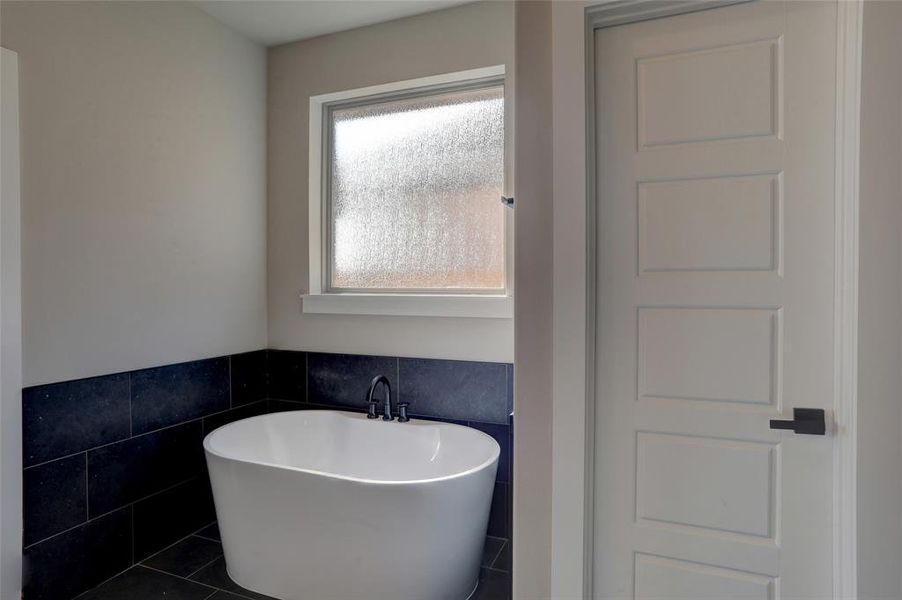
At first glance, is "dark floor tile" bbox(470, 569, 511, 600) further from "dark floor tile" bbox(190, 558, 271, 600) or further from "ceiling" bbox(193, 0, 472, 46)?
"ceiling" bbox(193, 0, 472, 46)

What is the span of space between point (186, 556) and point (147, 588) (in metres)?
0.26

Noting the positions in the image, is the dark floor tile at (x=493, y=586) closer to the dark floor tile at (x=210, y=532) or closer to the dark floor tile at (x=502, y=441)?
the dark floor tile at (x=502, y=441)

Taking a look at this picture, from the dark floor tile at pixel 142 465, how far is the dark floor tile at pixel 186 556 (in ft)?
0.98

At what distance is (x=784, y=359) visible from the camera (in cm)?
131

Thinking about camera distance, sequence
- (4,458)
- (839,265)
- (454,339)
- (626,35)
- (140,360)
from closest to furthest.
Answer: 1. (839,265)
2. (626,35)
3. (4,458)
4. (140,360)
5. (454,339)

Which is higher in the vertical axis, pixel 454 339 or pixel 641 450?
pixel 454 339

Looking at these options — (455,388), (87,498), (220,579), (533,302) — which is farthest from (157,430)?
(533,302)

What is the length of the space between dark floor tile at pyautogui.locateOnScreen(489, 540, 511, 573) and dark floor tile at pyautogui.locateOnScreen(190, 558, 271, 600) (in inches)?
38.5

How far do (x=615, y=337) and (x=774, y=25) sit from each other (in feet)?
2.90

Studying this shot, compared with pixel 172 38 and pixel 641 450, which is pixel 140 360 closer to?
pixel 172 38

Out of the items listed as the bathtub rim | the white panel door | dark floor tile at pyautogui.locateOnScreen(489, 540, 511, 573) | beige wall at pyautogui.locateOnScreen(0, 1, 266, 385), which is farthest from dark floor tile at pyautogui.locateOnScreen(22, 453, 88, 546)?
the white panel door

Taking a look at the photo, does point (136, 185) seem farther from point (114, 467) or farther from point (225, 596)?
point (225, 596)

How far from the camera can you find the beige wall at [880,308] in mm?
1162

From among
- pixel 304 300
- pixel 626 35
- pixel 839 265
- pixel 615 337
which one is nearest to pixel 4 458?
pixel 304 300
